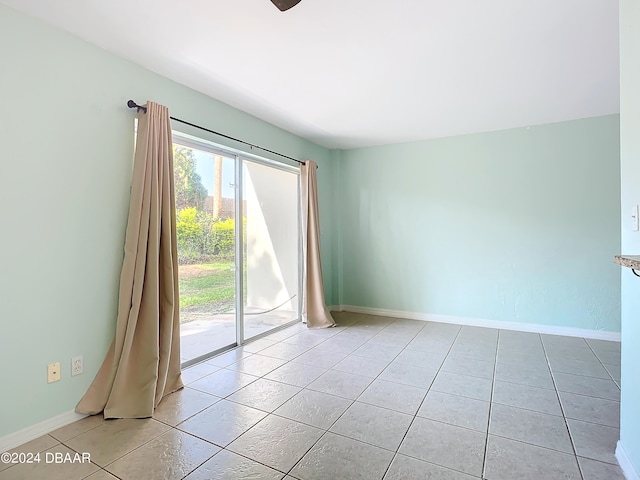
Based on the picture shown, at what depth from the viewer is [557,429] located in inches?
77.2

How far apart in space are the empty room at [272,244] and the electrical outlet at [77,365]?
0.10 feet

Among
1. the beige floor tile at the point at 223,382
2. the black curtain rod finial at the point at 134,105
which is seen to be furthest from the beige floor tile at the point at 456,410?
the black curtain rod finial at the point at 134,105

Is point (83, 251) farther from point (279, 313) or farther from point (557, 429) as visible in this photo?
point (557, 429)

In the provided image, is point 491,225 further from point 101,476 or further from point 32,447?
point 32,447

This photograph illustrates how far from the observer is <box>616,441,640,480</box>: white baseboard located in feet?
4.89

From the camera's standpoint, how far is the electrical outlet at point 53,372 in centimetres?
199

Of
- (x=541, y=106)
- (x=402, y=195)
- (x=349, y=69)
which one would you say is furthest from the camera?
(x=402, y=195)

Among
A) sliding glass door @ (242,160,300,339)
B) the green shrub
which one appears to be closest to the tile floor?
sliding glass door @ (242,160,300,339)

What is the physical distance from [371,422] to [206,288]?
193 cm

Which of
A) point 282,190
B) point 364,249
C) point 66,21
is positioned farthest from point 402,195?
point 66,21

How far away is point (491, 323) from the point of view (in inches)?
163

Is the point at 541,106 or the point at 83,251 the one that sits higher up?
the point at 541,106

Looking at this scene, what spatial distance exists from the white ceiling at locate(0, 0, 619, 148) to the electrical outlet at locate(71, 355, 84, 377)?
210 cm

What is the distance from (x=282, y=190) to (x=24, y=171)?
9.04 ft
